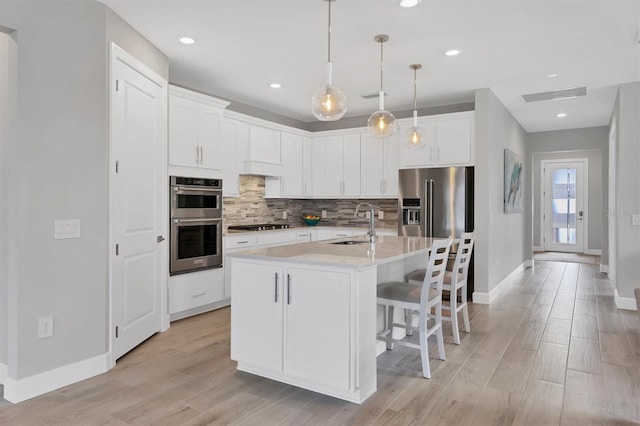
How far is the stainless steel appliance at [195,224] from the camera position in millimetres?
4230

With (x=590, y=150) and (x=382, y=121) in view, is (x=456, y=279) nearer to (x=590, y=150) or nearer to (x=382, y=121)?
(x=382, y=121)

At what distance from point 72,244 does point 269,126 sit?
347 centimetres

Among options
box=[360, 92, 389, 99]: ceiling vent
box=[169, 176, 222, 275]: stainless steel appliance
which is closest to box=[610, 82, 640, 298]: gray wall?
box=[360, 92, 389, 99]: ceiling vent

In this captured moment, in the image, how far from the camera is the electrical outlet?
2.67m

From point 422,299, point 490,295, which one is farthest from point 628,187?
point 422,299

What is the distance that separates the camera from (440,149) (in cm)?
552

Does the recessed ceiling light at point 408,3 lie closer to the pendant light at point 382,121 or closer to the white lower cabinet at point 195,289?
the pendant light at point 382,121

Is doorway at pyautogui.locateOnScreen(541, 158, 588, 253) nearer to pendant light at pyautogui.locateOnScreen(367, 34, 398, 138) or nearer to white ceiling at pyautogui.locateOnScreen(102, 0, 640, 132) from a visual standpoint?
white ceiling at pyautogui.locateOnScreen(102, 0, 640, 132)

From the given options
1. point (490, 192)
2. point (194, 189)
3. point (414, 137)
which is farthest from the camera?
point (490, 192)

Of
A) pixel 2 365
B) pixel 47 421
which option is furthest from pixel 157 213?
pixel 47 421

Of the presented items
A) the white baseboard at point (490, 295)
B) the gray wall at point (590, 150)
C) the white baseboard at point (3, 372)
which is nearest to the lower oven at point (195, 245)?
the white baseboard at point (3, 372)

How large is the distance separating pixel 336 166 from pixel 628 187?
3687 mm

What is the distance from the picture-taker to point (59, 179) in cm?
277

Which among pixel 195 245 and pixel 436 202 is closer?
pixel 195 245
